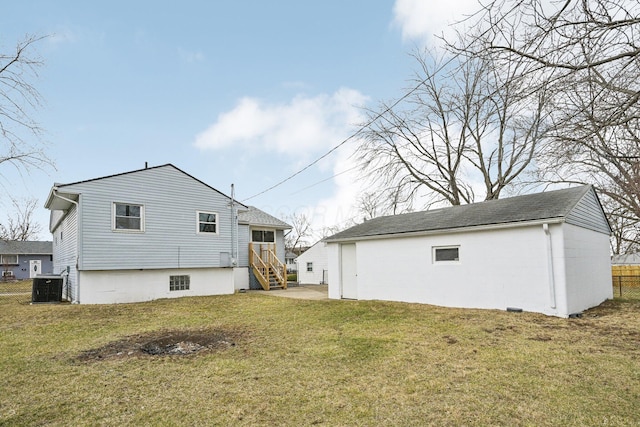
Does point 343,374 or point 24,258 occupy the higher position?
point 24,258

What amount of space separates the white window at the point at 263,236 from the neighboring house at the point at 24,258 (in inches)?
1283

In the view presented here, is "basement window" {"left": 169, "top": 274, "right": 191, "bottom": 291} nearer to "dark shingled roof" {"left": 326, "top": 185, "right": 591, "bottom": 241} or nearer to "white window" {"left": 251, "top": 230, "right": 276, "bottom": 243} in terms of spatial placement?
"white window" {"left": 251, "top": 230, "right": 276, "bottom": 243}

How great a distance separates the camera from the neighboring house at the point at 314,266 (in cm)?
2595

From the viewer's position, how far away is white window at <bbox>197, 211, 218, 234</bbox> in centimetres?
1523

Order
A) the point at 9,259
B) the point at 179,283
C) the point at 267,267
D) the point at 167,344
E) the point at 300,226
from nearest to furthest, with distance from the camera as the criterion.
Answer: the point at 167,344, the point at 179,283, the point at 267,267, the point at 9,259, the point at 300,226

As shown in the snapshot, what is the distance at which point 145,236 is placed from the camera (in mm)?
13602

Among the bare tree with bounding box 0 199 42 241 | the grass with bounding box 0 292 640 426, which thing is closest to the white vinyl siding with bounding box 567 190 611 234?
the grass with bounding box 0 292 640 426

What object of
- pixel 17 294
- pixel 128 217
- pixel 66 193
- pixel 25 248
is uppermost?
pixel 66 193

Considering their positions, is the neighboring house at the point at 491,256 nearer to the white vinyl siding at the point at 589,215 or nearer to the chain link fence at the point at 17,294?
the white vinyl siding at the point at 589,215

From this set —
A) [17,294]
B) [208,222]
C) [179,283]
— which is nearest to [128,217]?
[208,222]

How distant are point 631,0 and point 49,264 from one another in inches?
1989

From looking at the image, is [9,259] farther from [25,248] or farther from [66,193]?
[66,193]

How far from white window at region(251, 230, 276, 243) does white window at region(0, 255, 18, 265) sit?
3393 centimetres

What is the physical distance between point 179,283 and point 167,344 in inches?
339
